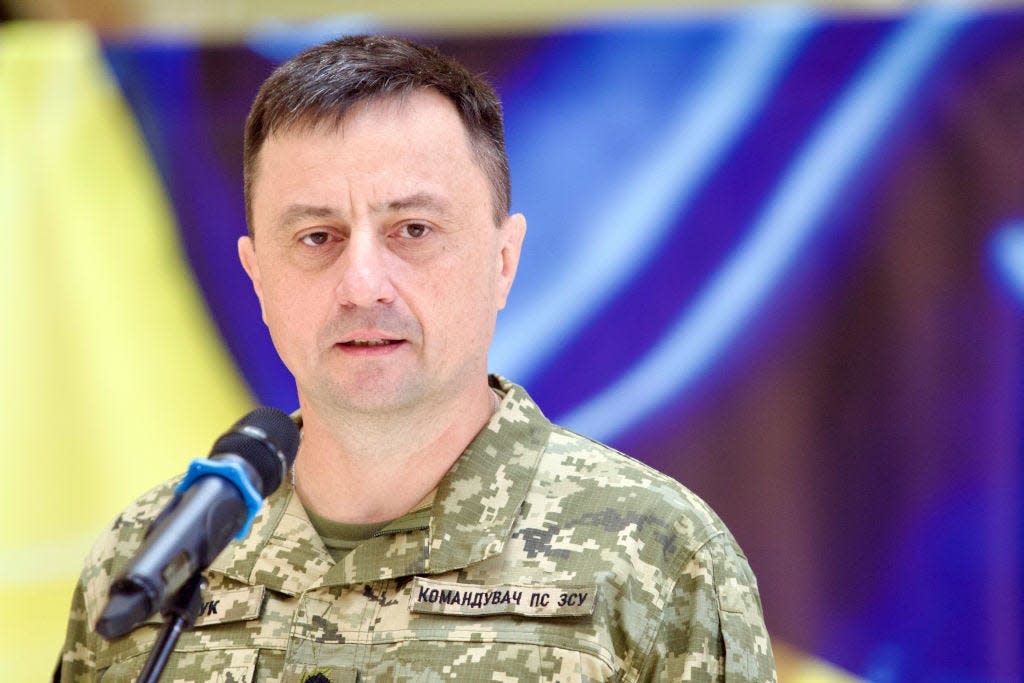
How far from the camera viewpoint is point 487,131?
168 centimetres

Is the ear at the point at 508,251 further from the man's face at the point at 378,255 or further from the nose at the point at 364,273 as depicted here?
the nose at the point at 364,273

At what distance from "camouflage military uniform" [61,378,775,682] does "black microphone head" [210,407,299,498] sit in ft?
1.34

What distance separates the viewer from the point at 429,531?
1.57 meters

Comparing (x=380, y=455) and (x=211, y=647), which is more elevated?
(x=380, y=455)

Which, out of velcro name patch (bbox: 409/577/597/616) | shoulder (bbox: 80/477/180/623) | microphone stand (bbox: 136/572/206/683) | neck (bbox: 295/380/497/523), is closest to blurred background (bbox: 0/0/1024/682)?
shoulder (bbox: 80/477/180/623)

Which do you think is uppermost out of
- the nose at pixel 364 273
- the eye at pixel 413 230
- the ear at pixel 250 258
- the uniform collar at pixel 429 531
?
the ear at pixel 250 258

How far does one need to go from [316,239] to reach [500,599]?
1.63 feet

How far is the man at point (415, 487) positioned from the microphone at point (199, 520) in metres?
0.40

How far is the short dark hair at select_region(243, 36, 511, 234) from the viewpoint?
1589 millimetres

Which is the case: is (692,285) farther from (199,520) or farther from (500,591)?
(199,520)

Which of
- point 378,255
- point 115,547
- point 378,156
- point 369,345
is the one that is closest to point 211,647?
point 115,547

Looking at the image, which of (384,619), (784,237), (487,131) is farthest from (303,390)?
(784,237)

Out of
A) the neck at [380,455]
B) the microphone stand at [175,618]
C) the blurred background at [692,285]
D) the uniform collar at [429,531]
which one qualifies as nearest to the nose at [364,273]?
the neck at [380,455]

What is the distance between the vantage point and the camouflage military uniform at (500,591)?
1.46 m
